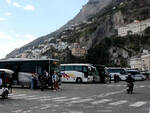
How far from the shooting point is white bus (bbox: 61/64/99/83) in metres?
48.3

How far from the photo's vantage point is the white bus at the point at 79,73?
48.3 m

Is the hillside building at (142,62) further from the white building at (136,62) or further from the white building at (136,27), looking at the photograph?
the white building at (136,27)

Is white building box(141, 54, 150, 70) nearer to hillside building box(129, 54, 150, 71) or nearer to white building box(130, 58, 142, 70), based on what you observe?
hillside building box(129, 54, 150, 71)

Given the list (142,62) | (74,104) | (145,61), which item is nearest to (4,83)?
(74,104)

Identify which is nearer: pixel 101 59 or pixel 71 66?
pixel 71 66

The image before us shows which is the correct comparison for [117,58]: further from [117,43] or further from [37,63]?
[37,63]

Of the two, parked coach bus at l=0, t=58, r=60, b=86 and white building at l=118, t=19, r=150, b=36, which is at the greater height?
white building at l=118, t=19, r=150, b=36

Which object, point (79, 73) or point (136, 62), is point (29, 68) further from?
point (136, 62)

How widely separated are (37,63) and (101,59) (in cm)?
7903

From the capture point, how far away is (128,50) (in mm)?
160750

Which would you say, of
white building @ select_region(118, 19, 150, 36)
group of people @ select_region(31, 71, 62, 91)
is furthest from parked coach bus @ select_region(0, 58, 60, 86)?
white building @ select_region(118, 19, 150, 36)

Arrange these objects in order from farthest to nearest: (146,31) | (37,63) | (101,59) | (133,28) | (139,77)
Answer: (133,28) → (146,31) → (101,59) → (139,77) → (37,63)

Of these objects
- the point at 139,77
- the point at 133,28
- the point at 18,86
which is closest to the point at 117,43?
the point at 133,28

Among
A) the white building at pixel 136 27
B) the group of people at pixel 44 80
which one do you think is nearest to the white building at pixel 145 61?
the white building at pixel 136 27
